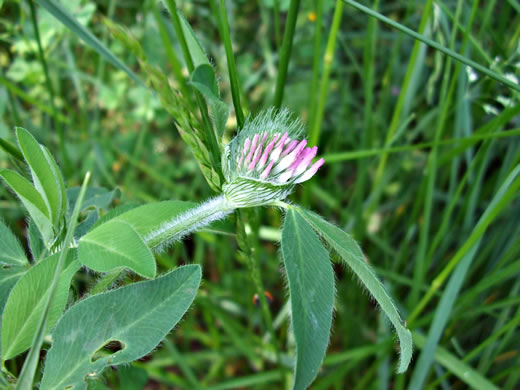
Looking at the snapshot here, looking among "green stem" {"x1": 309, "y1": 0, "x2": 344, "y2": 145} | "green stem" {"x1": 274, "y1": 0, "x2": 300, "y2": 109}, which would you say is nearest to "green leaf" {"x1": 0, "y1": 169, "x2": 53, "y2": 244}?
"green stem" {"x1": 274, "y1": 0, "x2": 300, "y2": 109}

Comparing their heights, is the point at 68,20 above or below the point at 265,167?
above

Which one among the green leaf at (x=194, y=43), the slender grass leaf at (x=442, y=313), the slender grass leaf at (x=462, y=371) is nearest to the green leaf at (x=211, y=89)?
the green leaf at (x=194, y=43)

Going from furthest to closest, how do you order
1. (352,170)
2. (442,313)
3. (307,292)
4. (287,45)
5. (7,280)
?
(352,170) → (442,313) → (287,45) → (7,280) → (307,292)

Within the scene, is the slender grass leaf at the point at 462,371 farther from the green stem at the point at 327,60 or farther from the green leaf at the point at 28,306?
Answer: the green leaf at the point at 28,306

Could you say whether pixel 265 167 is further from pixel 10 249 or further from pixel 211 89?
pixel 10 249

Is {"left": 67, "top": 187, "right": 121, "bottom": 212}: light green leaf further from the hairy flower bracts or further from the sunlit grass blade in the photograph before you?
the sunlit grass blade

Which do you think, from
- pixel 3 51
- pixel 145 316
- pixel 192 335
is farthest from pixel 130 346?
pixel 3 51

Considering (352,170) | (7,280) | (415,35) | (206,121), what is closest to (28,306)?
(7,280)
